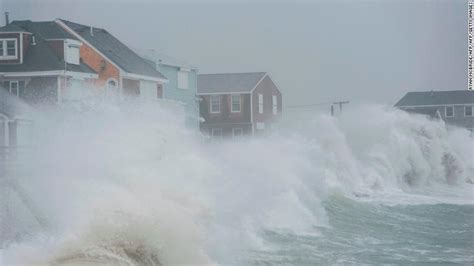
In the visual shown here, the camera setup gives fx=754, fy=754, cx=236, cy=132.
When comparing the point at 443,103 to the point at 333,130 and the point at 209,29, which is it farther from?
the point at 209,29

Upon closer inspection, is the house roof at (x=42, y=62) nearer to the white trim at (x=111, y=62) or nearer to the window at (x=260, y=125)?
the white trim at (x=111, y=62)

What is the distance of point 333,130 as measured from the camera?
32.8 ft

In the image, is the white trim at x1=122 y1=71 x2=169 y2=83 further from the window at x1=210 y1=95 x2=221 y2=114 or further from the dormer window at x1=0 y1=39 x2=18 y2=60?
the dormer window at x1=0 y1=39 x2=18 y2=60

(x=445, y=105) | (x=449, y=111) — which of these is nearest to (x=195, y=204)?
(x=445, y=105)

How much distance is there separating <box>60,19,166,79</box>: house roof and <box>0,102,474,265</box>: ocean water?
1.04ft

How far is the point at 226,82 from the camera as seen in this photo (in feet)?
22.8

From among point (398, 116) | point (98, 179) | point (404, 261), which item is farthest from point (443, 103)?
point (98, 179)

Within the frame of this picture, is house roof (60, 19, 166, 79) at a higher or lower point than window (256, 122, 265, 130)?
higher

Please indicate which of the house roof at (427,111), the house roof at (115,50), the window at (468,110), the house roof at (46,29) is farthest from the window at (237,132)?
the house roof at (427,111)

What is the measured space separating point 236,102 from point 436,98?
9.48 ft

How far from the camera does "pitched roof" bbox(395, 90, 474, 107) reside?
317 inches

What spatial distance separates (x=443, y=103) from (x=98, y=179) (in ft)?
17.1

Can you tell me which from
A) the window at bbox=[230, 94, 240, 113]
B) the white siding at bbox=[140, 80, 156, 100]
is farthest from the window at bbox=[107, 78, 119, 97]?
the window at bbox=[230, 94, 240, 113]

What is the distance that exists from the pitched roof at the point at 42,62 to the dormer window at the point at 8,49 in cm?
Answer: 8
